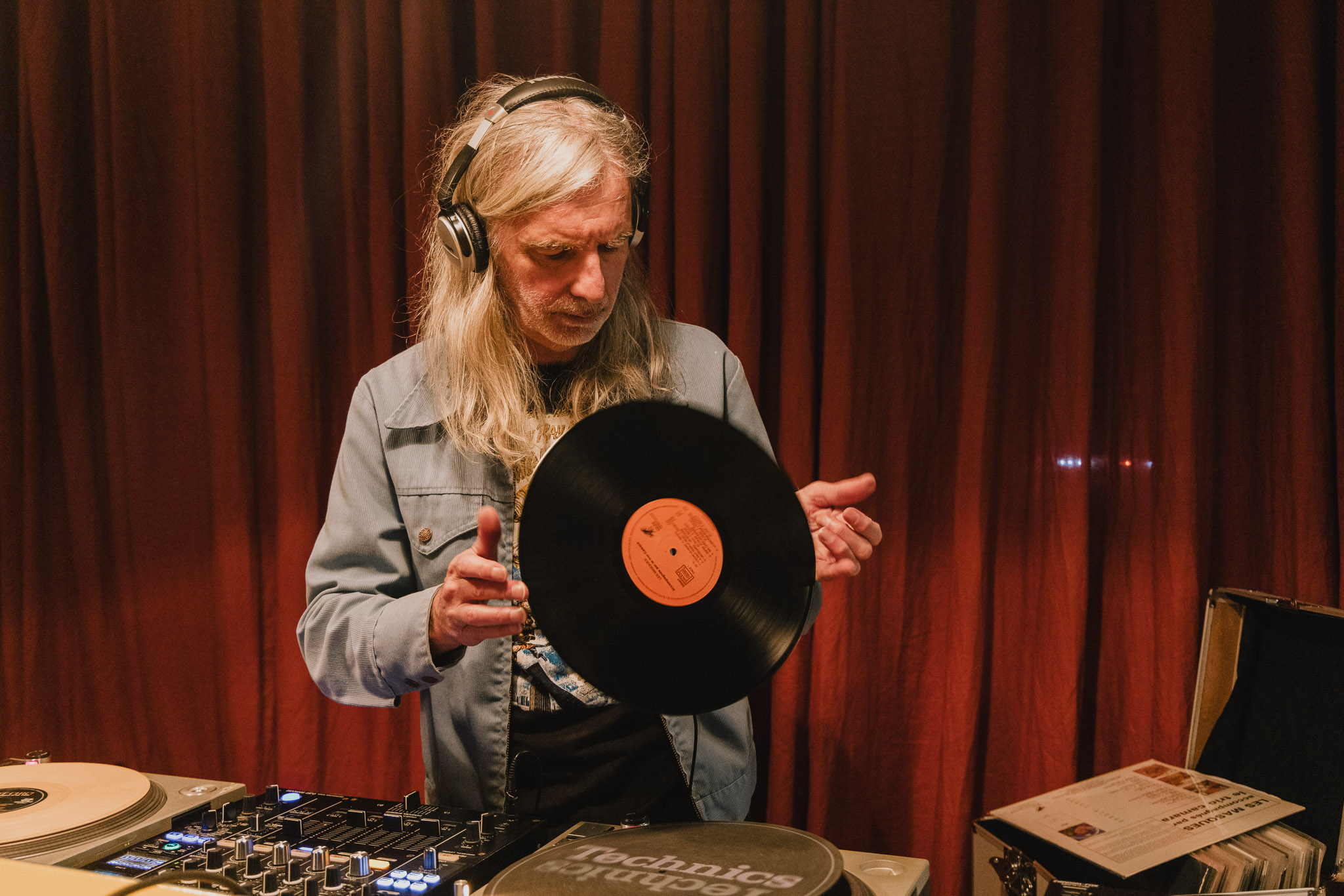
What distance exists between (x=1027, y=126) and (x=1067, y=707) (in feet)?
3.67

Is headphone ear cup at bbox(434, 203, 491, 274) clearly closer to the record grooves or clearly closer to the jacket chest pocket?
the jacket chest pocket

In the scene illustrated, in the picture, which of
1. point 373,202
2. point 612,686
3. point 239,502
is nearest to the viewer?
point 612,686

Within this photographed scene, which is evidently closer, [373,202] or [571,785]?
[571,785]

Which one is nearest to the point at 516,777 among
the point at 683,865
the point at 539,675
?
the point at 539,675

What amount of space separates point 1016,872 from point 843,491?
599 millimetres

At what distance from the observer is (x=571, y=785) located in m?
1.23

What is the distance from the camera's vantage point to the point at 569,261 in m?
1.23

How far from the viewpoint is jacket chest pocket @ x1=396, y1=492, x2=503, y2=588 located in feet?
4.25

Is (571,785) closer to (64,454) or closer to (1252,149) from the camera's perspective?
(1252,149)

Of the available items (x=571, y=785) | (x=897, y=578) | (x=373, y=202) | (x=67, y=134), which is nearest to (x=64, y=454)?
(x=67, y=134)

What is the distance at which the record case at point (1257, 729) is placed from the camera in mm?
1178

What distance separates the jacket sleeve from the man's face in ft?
0.94

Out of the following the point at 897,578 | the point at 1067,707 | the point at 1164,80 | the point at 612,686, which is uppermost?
the point at 1164,80

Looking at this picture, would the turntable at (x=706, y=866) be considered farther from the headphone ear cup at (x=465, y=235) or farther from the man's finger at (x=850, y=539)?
the headphone ear cup at (x=465, y=235)
